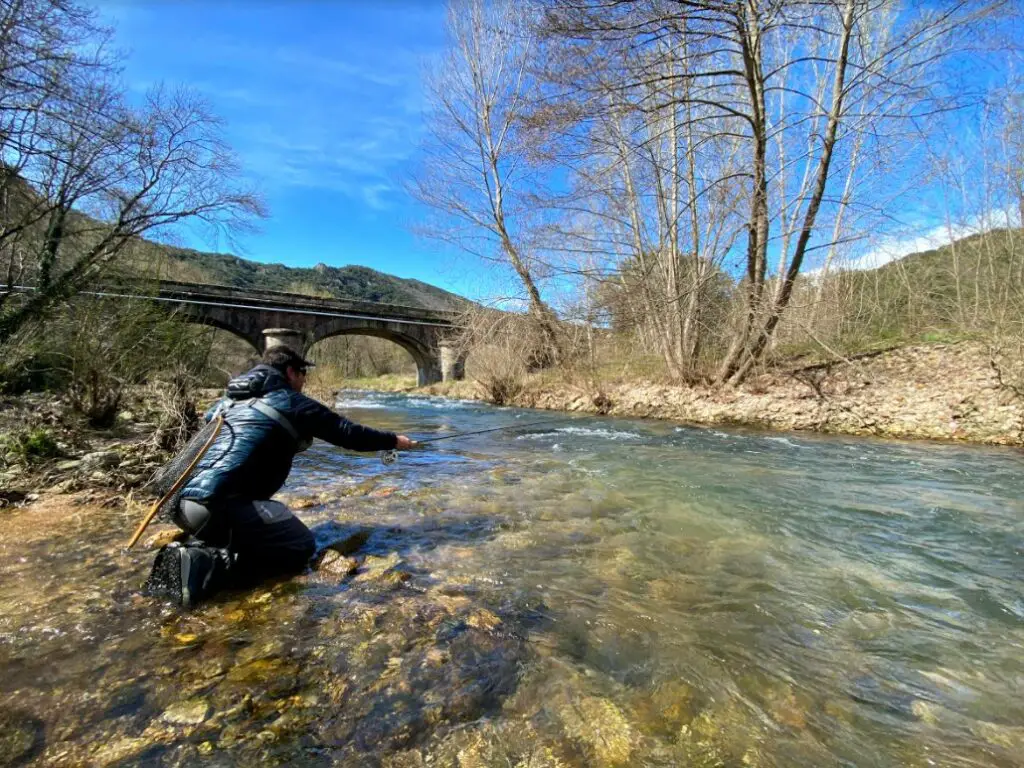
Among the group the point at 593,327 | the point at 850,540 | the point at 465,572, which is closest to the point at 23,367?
the point at 465,572

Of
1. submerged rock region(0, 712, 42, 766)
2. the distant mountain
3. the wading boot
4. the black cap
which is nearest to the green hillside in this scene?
the black cap

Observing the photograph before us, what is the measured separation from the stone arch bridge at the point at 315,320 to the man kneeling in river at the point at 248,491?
22.8m

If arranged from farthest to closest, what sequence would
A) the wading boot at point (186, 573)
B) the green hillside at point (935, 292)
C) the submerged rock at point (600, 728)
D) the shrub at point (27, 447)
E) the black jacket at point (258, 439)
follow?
the green hillside at point (935, 292)
the shrub at point (27, 447)
the black jacket at point (258, 439)
the wading boot at point (186, 573)
the submerged rock at point (600, 728)

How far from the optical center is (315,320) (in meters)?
32.5

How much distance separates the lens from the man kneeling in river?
8.90ft

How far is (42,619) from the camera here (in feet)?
7.96

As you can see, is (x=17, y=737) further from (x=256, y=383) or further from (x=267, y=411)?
(x=256, y=383)

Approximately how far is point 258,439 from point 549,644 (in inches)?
73.3

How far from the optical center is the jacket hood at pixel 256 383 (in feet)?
9.88

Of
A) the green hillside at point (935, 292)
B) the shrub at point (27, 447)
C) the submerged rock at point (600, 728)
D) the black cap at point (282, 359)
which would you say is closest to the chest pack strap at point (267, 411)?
the black cap at point (282, 359)

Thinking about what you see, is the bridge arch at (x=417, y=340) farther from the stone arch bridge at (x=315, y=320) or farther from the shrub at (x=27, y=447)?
the shrub at (x=27, y=447)

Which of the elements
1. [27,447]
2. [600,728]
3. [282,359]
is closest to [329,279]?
[27,447]

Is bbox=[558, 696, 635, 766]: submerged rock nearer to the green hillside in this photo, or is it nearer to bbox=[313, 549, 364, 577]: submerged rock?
bbox=[313, 549, 364, 577]: submerged rock

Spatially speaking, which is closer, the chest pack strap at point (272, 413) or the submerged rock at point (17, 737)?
the submerged rock at point (17, 737)
